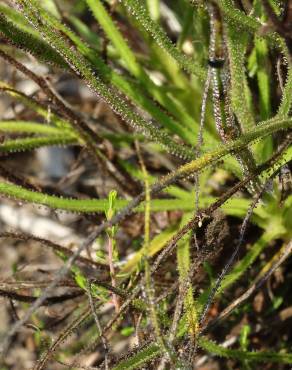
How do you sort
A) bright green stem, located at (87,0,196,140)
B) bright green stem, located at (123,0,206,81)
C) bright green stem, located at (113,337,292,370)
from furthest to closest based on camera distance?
1. bright green stem, located at (87,0,196,140)
2. bright green stem, located at (123,0,206,81)
3. bright green stem, located at (113,337,292,370)

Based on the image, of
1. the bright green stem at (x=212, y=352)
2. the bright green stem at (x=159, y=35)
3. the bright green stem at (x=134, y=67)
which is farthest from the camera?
the bright green stem at (x=134, y=67)

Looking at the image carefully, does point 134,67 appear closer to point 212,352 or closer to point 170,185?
point 170,185

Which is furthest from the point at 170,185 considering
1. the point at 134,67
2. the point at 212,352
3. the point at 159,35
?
the point at 134,67

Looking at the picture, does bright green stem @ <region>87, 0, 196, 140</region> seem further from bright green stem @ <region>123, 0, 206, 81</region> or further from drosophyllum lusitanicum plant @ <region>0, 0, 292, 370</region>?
bright green stem @ <region>123, 0, 206, 81</region>

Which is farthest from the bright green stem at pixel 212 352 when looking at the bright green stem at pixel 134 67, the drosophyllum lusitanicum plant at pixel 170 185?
the bright green stem at pixel 134 67

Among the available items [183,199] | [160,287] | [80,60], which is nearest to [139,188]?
[183,199]

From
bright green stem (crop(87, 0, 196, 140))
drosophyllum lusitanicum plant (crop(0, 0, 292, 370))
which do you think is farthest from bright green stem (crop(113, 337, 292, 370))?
bright green stem (crop(87, 0, 196, 140))

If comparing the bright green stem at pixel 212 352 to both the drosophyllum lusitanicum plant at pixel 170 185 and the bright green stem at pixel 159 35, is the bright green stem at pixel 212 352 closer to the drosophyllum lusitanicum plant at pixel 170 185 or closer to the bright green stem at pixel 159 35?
the drosophyllum lusitanicum plant at pixel 170 185

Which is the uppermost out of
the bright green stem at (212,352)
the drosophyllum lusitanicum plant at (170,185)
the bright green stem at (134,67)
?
the bright green stem at (134,67)
